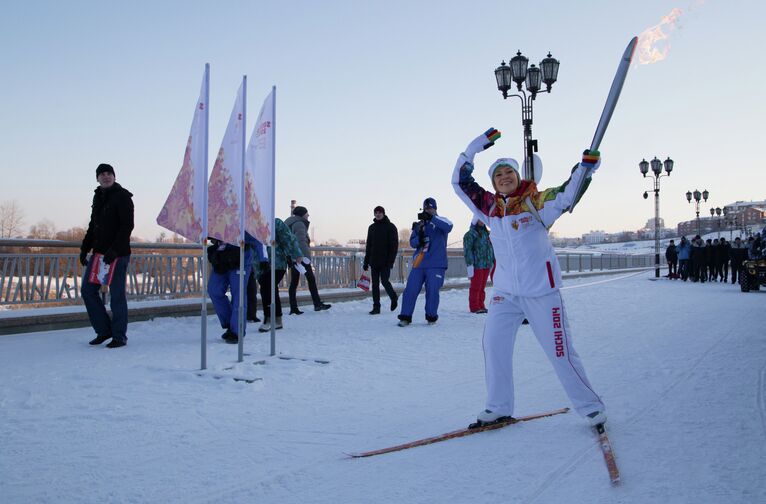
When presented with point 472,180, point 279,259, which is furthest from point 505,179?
point 279,259

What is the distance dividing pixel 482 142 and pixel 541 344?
1.45 m

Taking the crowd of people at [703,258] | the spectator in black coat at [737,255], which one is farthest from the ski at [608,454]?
the crowd of people at [703,258]

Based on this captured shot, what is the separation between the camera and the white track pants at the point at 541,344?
373cm

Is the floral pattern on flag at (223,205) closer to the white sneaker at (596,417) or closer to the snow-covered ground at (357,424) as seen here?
the snow-covered ground at (357,424)

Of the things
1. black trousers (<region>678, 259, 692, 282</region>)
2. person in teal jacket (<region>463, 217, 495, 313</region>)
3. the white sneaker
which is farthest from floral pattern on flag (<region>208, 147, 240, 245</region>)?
black trousers (<region>678, 259, 692, 282</region>)

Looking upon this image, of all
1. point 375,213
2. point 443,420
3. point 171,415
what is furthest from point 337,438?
point 375,213

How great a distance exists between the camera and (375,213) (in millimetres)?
10906

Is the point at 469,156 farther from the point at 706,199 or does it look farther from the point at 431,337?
the point at 706,199

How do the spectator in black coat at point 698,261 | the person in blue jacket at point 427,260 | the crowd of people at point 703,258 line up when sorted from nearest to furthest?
1. the person in blue jacket at point 427,260
2. the crowd of people at point 703,258
3. the spectator in black coat at point 698,261

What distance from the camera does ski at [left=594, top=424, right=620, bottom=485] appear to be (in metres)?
2.95

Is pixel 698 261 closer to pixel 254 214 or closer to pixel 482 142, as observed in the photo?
pixel 254 214

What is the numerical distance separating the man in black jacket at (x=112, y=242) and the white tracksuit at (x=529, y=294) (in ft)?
15.6

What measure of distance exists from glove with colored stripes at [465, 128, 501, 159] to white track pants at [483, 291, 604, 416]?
40.4 inches

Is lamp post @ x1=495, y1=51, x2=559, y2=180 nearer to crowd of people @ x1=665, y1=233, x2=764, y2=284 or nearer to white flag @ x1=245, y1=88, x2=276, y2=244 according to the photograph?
white flag @ x1=245, y1=88, x2=276, y2=244
